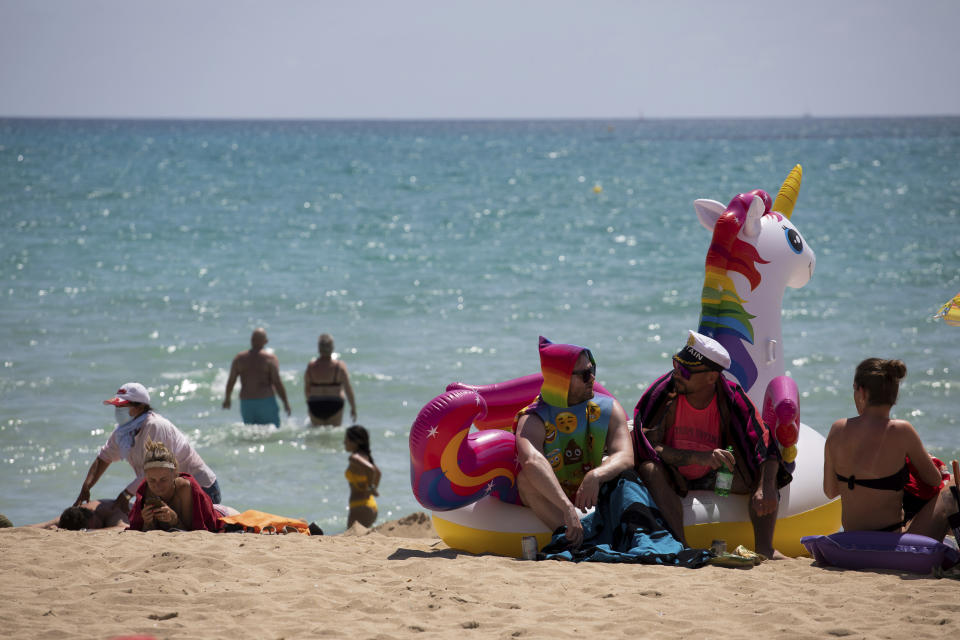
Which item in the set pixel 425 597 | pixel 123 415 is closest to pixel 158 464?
pixel 123 415

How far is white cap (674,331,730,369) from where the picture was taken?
5.56m

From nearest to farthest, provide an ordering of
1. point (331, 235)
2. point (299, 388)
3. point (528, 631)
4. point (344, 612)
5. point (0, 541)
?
point (528, 631)
point (344, 612)
point (0, 541)
point (299, 388)
point (331, 235)

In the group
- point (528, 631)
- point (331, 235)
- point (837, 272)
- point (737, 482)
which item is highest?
point (331, 235)

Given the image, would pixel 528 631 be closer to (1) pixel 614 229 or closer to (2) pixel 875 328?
(2) pixel 875 328

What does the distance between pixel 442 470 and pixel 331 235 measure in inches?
769

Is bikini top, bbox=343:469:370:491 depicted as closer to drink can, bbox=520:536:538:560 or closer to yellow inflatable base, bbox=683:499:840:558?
drink can, bbox=520:536:538:560

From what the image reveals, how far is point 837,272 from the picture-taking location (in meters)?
18.8

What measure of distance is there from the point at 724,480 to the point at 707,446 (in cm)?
21

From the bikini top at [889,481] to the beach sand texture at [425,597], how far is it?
1.44 ft

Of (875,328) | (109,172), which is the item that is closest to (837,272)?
(875,328)

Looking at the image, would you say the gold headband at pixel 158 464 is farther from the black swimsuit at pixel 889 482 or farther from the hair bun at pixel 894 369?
the hair bun at pixel 894 369

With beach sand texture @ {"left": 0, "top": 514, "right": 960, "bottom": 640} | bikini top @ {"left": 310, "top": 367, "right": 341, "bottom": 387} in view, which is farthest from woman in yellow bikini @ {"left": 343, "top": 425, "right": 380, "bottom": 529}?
bikini top @ {"left": 310, "top": 367, "right": 341, "bottom": 387}

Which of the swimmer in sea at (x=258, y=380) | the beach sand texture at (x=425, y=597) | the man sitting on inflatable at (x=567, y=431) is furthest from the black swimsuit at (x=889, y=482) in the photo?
the swimmer in sea at (x=258, y=380)

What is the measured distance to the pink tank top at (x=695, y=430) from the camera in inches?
223
